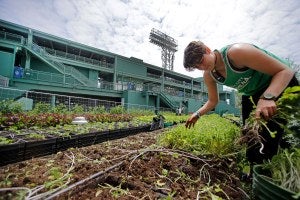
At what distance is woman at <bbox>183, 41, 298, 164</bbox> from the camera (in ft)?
5.69

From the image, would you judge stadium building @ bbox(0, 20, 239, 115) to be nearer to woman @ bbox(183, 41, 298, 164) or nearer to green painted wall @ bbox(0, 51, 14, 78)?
green painted wall @ bbox(0, 51, 14, 78)

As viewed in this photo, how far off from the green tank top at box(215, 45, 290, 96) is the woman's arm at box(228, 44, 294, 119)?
0.35 feet

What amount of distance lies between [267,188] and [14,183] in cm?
187

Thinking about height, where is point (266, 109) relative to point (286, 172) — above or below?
above

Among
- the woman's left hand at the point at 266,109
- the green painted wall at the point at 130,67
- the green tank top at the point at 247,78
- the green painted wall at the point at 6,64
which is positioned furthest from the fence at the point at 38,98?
the green painted wall at the point at 130,67

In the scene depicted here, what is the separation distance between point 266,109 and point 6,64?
20365mm

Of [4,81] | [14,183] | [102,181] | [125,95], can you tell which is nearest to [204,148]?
[102,181]

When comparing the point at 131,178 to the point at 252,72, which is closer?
the point at 131,178

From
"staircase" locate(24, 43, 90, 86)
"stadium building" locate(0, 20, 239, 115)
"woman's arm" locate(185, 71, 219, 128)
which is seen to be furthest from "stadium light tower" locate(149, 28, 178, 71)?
"woman's arm" locate(185, 71, 219, 128)

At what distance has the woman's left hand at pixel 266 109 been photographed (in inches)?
57.9

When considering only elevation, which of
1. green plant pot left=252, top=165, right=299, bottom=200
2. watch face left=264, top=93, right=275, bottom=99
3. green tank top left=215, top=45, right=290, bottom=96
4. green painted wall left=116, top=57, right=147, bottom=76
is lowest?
green plant pot left=252, top=165, right=299, bottom=200

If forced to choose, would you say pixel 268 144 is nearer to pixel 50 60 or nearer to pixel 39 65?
pixel 50 60

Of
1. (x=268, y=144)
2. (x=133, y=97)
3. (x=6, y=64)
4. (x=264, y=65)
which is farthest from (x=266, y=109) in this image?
(x=133, y=97)

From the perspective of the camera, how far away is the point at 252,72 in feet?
7.34
